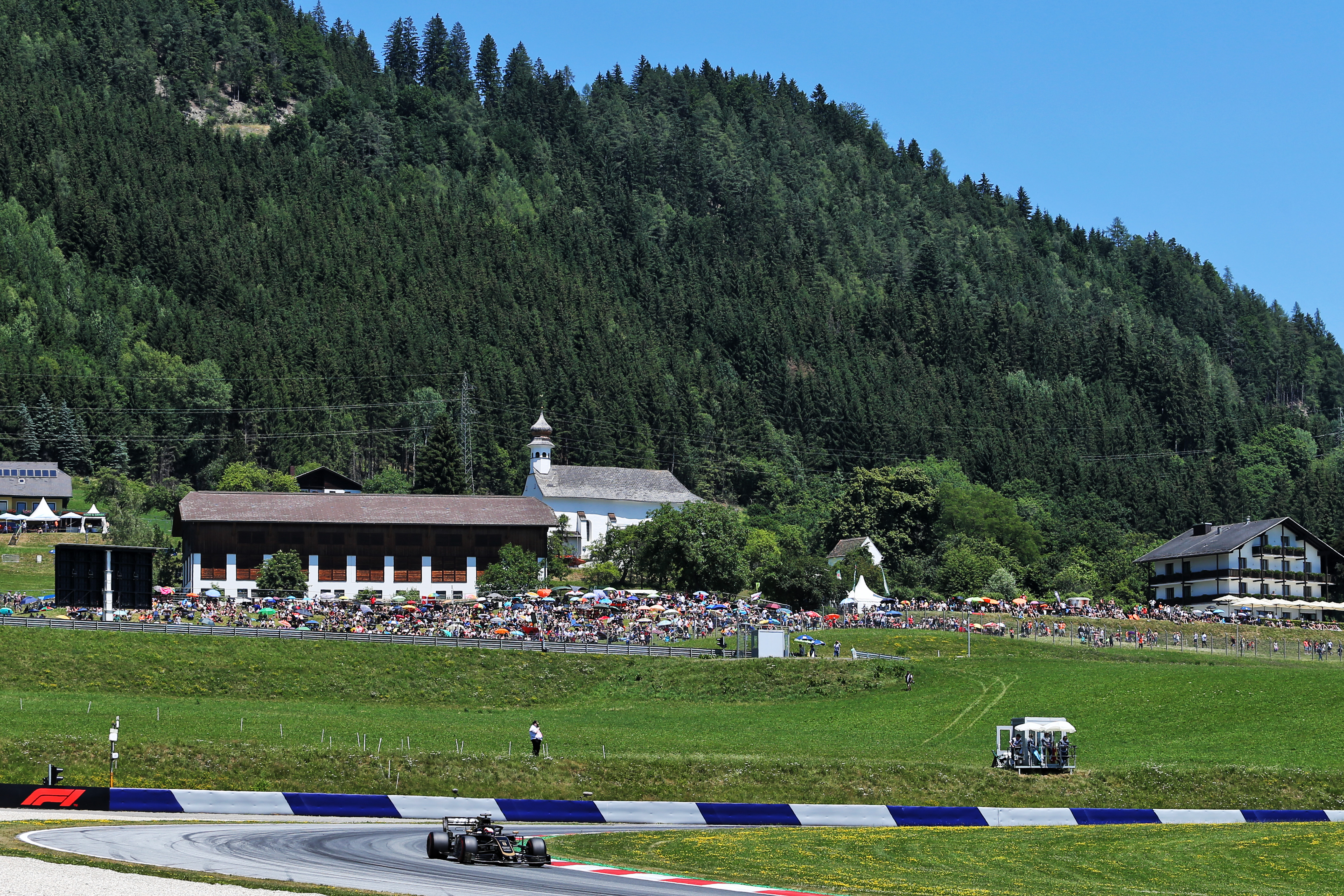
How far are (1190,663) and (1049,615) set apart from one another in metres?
21.8

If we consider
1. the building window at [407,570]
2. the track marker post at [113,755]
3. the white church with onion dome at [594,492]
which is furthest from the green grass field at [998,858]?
the white church with onion dome at [594,492]

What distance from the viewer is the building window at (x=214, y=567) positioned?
11450 cm

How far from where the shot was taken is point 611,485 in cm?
16825

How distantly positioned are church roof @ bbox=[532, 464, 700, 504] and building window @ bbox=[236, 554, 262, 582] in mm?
50081

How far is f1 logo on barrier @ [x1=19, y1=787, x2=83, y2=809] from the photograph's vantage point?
37.8m

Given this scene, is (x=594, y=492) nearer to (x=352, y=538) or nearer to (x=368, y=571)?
(x=368, y=571)

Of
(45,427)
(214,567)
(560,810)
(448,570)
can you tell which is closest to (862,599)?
(448,570)

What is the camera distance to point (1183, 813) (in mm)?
41625

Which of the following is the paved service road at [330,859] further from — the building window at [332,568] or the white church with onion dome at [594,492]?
the white church with onion dome at [594,492]

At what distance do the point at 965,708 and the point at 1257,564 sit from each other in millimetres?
72169

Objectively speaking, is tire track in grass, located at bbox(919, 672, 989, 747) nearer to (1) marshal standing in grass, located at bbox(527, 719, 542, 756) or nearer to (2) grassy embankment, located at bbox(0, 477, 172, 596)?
(1) marshal standing in grass, located at bbox(527, 719, 542, 756)

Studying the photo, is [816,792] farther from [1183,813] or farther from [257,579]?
[257,579]

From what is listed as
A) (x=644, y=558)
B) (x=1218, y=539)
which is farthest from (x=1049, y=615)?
(x=1218, y=539)

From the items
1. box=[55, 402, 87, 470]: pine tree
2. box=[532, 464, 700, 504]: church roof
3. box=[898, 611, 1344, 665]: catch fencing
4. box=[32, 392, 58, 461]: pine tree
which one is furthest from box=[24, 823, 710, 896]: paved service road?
box=[32, 392, 58, 461]: pine tree
